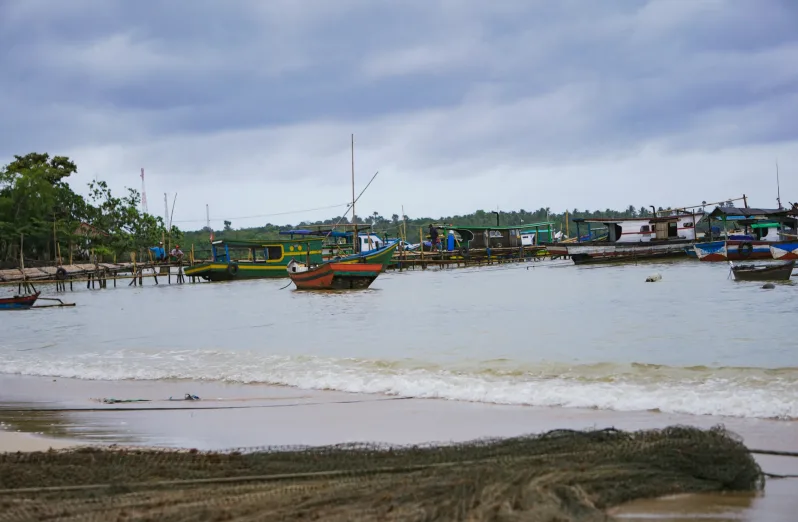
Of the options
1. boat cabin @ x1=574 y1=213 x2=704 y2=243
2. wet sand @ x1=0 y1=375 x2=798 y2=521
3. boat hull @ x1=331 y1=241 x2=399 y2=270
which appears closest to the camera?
wet sand @ x1=0 y1=375 x2=798 y2=521

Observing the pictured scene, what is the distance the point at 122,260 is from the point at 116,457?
208 feet

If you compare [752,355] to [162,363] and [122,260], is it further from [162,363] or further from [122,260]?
[122,260]

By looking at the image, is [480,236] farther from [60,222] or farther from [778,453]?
[778,453]

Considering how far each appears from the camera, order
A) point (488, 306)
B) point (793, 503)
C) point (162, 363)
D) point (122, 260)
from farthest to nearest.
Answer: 1. point (122, 260)
2. point (488, 306)
3. point (162, 363)
4. point (793, 503)

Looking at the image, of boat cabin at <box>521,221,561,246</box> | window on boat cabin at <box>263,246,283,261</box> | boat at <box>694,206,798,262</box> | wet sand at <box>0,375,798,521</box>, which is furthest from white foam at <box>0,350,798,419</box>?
boat cabin at <box>521,221,561,246</box>

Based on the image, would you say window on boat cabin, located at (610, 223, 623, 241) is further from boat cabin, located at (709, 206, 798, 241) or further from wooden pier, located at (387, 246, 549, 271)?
wooden pier, located at (387, 246, 549, 271)

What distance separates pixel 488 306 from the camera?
20.2 metres

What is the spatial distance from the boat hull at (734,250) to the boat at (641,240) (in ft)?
16.0

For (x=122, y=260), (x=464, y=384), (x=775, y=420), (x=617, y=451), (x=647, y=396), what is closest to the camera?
(x=617, y=451)

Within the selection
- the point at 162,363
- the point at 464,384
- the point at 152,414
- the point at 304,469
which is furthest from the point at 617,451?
the point at 162,363

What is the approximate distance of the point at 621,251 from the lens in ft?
140

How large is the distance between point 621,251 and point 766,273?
19.1 m

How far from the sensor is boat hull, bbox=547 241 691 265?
4150 cm

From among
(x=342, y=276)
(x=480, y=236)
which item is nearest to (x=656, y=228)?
(x=480, y=236)
